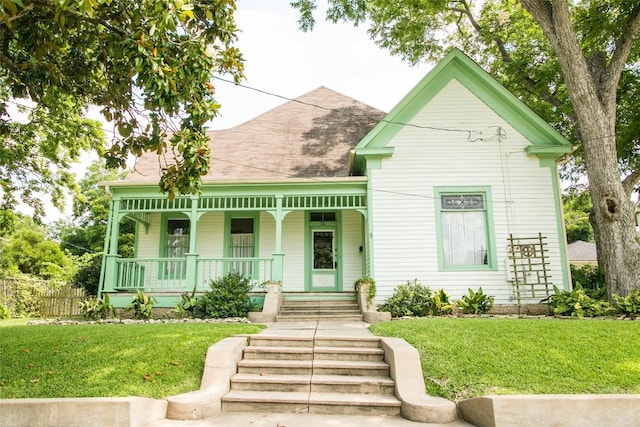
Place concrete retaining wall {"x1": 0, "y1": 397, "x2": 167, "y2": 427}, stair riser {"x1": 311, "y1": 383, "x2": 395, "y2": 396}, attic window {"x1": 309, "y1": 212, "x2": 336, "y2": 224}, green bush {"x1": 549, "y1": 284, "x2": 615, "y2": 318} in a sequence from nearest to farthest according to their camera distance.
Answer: concrete retaining wall {"x1": 0, "y1": 397, "x2": 167, "y2": 427} < stair riser {"x1": 311, "y1": 383, "x2": 395, "y2": 396} < green bush {"x1": 549, "y1": 284, "x2": 615, "y2": 318} < attic window {"x1": 309, "y1": 212, "x2": 336, "y2": 224}

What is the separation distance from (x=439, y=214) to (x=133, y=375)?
8590mm

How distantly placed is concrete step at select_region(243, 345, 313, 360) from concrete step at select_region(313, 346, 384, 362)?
137mm

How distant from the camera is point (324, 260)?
1338 cm

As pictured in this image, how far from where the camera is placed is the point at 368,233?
38.7 ft

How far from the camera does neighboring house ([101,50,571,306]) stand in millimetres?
11320

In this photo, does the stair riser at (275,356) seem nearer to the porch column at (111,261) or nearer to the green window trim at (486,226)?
the green window trim at (486,226)

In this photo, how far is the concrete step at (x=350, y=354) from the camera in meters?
6.34

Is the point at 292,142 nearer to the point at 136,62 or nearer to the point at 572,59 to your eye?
the point at 572,59

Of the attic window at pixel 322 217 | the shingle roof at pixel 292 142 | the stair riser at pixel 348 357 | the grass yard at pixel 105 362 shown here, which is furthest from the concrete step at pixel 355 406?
the attic window at pixel 322 217

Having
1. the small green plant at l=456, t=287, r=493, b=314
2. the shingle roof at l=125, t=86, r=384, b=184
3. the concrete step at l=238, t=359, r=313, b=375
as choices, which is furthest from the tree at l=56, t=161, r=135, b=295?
the concrete step at l=238, t=359, r=313, b=375

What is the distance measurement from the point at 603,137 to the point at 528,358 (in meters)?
7.27

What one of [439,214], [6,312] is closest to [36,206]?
[6,312]

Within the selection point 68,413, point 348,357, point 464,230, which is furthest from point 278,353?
point 464,230

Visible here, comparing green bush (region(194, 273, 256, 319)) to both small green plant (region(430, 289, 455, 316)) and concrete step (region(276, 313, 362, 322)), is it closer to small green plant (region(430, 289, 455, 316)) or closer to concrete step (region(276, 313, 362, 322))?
concrete step (region(276, 313, 362, 322))
